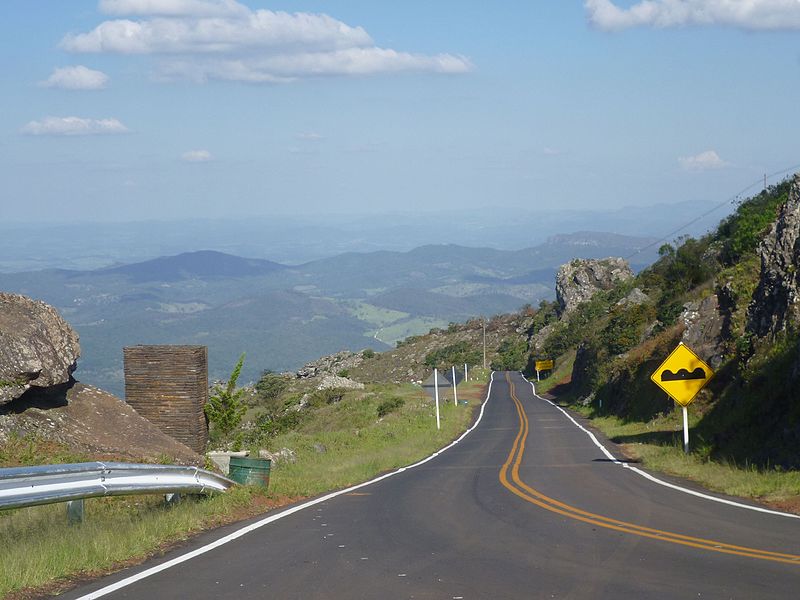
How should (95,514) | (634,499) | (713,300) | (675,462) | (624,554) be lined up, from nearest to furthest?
(624,554)
(95,514)
(634,499)
(675,462)
(713,300)

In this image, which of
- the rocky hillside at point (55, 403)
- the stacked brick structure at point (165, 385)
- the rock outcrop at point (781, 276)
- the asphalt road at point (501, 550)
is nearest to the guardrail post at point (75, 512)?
the asphalt road at point (501, 550)

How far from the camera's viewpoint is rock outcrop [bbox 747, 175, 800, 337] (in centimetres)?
2233

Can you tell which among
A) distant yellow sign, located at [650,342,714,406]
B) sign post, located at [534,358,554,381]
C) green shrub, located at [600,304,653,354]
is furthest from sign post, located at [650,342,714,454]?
sign post, located at [534,358,554,381]

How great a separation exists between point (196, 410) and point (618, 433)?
18.2m

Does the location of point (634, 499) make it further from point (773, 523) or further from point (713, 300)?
point (713, 300)

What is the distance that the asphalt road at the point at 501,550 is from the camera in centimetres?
808

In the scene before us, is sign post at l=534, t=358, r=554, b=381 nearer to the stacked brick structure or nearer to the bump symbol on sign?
the bump symbol on sign

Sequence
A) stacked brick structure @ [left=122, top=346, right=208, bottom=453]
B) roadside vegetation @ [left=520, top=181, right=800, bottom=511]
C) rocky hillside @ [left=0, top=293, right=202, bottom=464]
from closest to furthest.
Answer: roadside vegetation @ [left=520, top=181, right=800, bottom=511] < rocky hillside @ [left=0, top=293, right=202, bottom=464] < stacked brick structure @ [left=122, top=346, right=208, bottom=453]

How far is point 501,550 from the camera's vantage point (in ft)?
32.5

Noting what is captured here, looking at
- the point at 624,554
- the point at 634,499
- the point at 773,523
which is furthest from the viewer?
the point at 634,499

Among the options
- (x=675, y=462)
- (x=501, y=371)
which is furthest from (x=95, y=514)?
(x=501, y=371)

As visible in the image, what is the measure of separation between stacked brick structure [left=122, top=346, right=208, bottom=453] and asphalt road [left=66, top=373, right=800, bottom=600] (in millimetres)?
8249

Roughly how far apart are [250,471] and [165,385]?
901 cm

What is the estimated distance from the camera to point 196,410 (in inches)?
936
